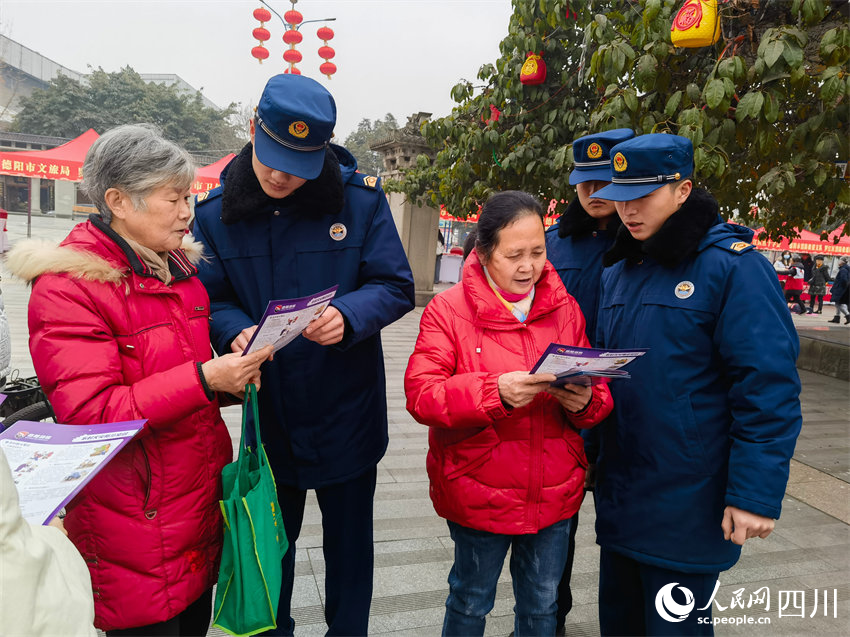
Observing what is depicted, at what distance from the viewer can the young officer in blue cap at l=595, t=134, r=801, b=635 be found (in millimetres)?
1548

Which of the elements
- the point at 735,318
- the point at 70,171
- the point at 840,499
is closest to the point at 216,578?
the point at 735,318

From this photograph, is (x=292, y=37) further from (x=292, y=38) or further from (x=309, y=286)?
(x=309, y=286)

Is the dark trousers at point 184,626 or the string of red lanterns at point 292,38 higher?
the string of red lanterns at point 292,38

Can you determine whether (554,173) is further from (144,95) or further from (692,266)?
(144,95)

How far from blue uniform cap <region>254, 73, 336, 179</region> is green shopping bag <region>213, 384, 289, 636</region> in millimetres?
822

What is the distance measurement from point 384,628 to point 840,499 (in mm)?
3459

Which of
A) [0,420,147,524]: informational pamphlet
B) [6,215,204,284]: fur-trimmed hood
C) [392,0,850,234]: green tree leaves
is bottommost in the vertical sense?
[0,420,147,524]: informational pamphlet

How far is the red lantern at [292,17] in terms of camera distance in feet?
35.3

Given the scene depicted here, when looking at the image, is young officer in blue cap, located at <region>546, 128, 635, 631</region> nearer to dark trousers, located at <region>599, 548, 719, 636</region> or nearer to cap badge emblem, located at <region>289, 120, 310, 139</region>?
dark trousers, located at <region>599, 548, 719, 636</region>

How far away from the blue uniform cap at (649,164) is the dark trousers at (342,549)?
127cm

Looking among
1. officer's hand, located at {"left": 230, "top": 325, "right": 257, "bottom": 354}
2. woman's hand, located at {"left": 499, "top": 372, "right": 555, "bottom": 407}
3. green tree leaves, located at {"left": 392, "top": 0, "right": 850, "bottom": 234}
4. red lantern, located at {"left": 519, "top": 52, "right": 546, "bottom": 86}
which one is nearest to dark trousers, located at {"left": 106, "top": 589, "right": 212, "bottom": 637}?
officer's hand, located at {"left": 230, "top": 325, "right": 257, "bottom": 354}

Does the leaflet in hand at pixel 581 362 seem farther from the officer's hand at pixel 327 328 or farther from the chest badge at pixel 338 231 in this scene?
the chest badge at pixel 338 231

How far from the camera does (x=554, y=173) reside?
18.4ft

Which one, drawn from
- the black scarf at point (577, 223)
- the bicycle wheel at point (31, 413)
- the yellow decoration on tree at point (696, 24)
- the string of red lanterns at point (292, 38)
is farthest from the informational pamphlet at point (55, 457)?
the string of red lanterns at point (292, 38)
